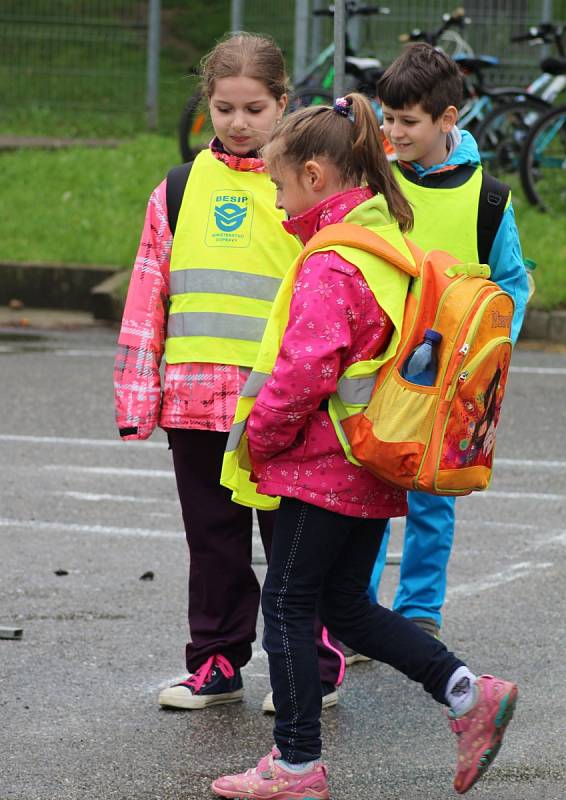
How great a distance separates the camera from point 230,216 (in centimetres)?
417

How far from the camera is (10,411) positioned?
853 cm

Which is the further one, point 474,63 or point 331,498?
point 474,63

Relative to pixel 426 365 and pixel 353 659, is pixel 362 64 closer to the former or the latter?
pixel 353 659

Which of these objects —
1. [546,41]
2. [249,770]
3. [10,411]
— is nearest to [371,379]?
[249,770]

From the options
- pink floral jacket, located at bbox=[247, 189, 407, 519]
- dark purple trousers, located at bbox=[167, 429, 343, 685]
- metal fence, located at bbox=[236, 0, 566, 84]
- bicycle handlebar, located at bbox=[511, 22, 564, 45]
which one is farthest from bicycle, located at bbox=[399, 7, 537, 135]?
pink floral jacket, located at bbox=[247, 189, 407, 519]

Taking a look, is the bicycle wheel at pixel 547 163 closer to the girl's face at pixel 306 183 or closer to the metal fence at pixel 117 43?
the metal fence at pixel 117 43

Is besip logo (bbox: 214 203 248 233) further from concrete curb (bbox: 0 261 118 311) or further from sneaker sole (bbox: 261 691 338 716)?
concrete curb (bbox: 0 261 118 311)

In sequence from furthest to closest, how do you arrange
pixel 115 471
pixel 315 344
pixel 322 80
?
pixel 322 80, pixel 115 471, pixel 315 344

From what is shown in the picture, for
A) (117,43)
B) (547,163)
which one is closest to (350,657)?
(547,163)

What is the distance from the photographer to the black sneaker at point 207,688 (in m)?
4.28

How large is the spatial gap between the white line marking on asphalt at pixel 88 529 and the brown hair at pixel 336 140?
283 cm

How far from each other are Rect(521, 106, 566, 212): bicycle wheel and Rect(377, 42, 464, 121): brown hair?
27.5 ft

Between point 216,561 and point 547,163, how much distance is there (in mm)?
9519

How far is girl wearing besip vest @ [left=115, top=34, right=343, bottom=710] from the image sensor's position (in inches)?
164
